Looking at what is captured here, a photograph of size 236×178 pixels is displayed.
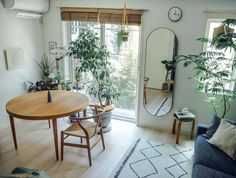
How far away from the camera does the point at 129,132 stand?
3979 mm

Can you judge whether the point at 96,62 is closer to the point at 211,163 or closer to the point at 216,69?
the point at 216,69

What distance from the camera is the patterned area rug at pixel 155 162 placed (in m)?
2.86

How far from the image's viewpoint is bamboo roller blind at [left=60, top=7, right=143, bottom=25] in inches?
148

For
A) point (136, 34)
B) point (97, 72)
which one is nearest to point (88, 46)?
point (97, 72)

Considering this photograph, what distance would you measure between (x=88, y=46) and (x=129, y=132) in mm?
1622

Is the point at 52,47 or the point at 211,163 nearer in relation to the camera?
the point at 211,163

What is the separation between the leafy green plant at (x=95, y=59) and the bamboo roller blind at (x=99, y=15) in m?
0.38

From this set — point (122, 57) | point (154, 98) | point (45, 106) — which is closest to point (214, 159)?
point (154, 98)

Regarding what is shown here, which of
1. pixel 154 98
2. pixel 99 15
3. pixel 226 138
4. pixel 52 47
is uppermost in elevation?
pixel 99 15

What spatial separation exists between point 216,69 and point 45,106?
247cm

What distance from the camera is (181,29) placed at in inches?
140

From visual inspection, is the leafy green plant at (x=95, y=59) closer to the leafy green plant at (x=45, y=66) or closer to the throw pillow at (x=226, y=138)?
the leafy green plant at (x=45, y=66)

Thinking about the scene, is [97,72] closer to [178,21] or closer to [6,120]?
[178,21]

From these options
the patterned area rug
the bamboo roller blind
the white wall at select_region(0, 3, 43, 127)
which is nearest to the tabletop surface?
the white wall at select_region(0, 3, 43, 127)
